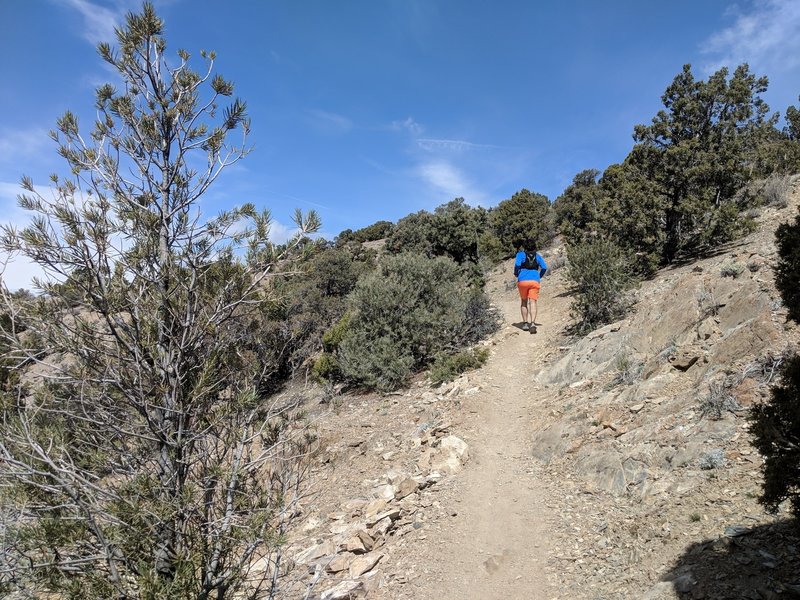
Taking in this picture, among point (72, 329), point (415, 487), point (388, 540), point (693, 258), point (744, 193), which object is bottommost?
point (388, 540)

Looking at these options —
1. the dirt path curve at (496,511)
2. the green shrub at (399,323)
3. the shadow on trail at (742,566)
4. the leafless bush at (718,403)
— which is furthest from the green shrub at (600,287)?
the shadow on trail at (742,566)

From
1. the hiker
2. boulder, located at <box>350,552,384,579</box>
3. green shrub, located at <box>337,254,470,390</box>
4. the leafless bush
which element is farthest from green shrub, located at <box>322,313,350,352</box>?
the leafless bush

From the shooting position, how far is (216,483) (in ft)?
10.6

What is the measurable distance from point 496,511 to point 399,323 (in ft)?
22.8

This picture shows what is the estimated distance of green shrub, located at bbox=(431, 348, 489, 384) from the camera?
11000mm

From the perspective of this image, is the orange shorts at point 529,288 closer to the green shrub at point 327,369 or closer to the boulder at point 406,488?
the green shrub at point 327,369

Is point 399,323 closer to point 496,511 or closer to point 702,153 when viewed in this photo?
point 496,511

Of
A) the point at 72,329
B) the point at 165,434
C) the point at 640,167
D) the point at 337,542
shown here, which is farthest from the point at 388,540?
the point at 640,167

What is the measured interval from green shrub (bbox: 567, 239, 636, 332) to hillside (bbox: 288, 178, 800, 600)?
3.15 ft

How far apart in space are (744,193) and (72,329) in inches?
619

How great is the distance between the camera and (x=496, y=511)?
5988 mm

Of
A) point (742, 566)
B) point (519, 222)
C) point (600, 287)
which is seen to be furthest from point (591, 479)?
point (519, 222)

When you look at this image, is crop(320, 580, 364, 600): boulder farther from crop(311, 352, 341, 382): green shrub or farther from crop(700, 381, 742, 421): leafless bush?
crop(311, 352, 341, 382): green shrub

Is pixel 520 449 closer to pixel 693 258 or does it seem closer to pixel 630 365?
pixel 630 365
